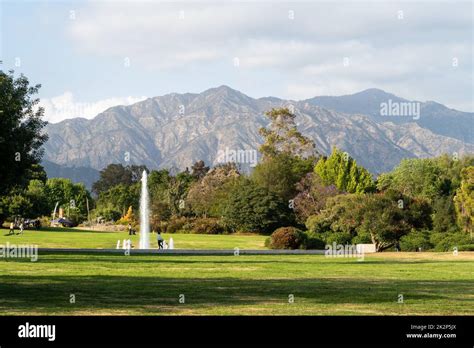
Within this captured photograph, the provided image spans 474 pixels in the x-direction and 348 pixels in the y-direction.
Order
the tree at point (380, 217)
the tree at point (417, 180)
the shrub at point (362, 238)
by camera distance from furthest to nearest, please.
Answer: the tree at point (417, 180) < the shrub at point (362, 238) < the tree at point (380, 217)

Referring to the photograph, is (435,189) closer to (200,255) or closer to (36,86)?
(200,255)

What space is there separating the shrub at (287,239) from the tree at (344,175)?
82.4ft

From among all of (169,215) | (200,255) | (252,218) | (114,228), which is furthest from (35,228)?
(200,255)

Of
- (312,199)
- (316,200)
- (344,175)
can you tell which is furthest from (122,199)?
(316,200)

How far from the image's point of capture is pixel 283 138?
95750 millimetres

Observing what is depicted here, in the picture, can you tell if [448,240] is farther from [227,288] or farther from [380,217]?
[227,288]

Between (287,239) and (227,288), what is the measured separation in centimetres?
2638

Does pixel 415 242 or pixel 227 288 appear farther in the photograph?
pixel 415 242

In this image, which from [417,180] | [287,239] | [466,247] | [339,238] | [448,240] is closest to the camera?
[466,247]

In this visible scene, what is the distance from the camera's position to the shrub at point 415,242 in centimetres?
4509

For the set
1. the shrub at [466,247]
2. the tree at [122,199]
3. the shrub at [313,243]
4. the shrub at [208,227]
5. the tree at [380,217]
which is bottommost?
the shrub at [466,247]

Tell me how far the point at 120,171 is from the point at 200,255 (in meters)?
131

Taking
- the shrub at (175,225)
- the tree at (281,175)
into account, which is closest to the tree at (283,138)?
the tree at (281,175)

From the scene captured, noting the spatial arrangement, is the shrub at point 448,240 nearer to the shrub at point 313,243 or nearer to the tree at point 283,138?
the shrub at point 313,243
